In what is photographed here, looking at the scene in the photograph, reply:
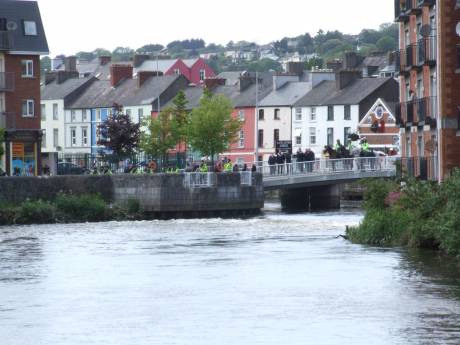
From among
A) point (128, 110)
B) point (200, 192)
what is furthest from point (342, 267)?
point (128, 110)

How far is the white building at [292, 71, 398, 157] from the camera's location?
12425cm

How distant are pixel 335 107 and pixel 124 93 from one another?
27.2m

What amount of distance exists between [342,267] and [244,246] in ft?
38.3

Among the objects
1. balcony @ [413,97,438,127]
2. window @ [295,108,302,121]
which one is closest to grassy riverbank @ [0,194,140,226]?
balcony @ [413,97,438,127]

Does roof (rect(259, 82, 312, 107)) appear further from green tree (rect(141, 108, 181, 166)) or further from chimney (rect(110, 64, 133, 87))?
chimney (rect(110, 64, 133, 87))

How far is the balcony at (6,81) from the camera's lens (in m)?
93.9

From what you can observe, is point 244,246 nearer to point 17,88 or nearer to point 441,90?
point 441,90

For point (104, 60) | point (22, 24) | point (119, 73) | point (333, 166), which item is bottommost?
point (333, 166)

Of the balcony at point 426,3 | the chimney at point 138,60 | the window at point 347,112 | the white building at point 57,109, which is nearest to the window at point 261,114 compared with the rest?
the window at point 347,112

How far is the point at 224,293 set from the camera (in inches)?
1484

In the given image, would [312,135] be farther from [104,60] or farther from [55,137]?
[104,60]

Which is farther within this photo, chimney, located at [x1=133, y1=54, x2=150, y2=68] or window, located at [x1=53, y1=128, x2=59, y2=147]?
chimney, located at [x1=133, y1=54, x2=150, y2=68]

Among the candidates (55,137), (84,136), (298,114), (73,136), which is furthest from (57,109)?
(298,114)

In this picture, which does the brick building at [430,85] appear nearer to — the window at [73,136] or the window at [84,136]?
the window at [84,136]
